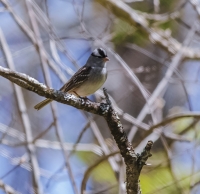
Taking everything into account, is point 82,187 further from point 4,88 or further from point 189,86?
point 4,88

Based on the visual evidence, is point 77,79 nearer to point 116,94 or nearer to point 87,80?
point 87,80

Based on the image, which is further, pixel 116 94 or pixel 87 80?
pixel 116 94

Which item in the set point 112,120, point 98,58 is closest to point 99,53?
point 98,58

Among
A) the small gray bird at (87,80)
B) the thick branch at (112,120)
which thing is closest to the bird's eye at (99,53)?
the small gray bird at (87,80)

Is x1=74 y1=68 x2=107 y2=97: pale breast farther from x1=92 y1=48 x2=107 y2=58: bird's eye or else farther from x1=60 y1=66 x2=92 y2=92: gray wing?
x1=92 y1=48 x2=107 y2=58: bird's eye

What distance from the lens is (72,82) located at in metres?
3.96

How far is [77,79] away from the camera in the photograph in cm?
396

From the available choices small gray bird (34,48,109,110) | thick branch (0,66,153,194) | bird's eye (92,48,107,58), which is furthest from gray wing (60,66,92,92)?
thick branch (0,66,153,194)

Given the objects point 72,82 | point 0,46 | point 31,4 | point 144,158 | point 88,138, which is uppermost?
point 88,138

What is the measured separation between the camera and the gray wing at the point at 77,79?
155 inches

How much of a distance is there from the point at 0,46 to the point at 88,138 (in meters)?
2.41

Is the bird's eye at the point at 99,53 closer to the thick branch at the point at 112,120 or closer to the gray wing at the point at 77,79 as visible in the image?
the gray wing at the point at 77,79

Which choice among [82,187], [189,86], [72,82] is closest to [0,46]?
[72,82]

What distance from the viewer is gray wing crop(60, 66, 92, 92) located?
12.9 ft
